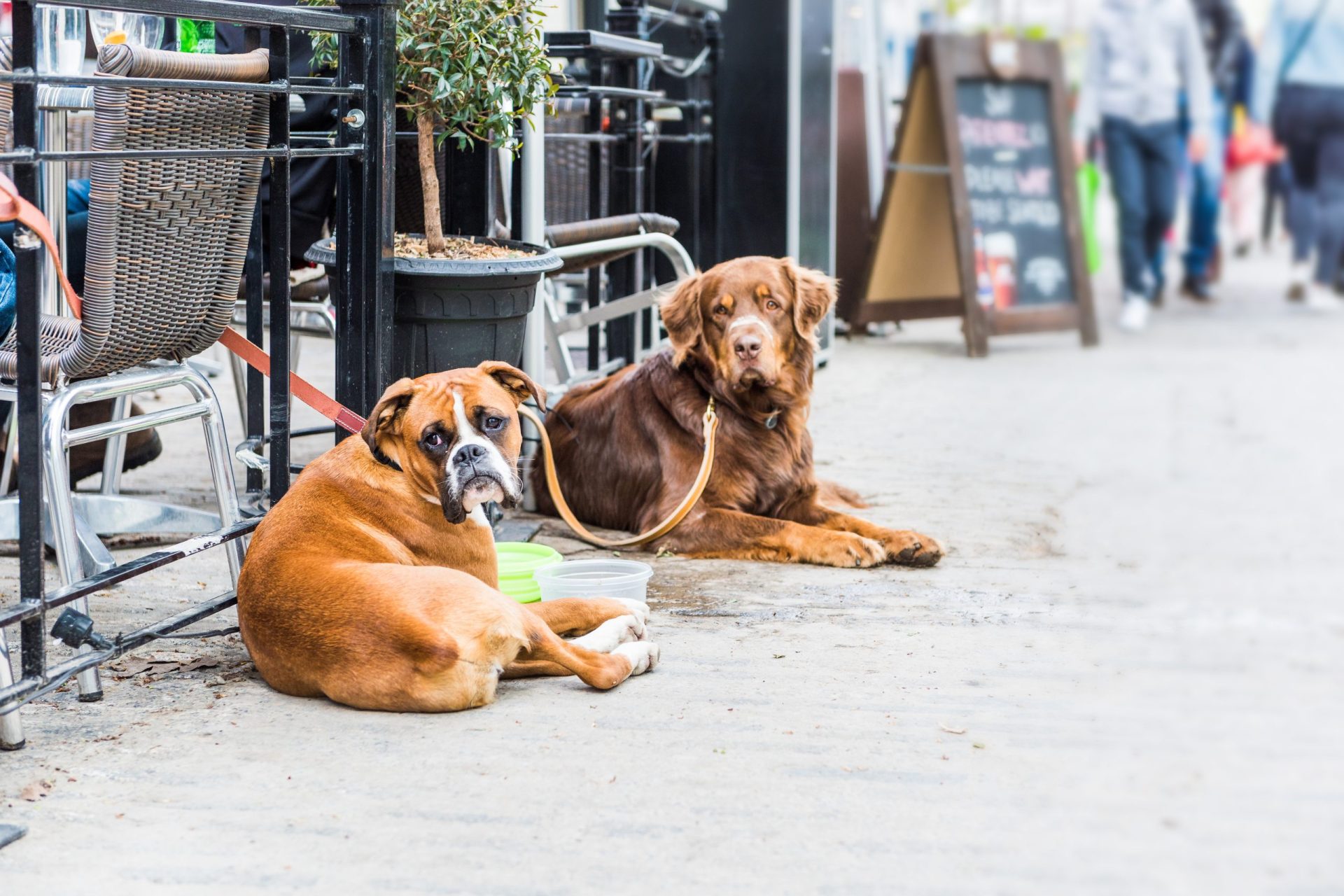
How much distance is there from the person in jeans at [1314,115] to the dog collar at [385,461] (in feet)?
8.47

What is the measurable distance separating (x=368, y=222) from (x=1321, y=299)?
3.19 meters

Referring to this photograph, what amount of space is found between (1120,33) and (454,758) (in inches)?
74.6

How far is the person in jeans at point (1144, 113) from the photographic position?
0.91m

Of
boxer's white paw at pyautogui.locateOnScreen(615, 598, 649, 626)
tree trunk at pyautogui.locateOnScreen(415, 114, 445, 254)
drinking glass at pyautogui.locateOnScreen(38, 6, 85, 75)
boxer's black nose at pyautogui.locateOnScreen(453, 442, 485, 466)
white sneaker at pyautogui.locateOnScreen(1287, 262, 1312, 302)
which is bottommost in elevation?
boxer's white paw at pyautogui.locateOnScreen(615, 598, 649, 626)

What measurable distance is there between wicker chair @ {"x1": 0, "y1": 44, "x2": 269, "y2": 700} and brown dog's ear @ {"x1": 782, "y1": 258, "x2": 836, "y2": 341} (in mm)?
1882

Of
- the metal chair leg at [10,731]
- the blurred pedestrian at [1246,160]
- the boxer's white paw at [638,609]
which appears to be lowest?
the metal chair leg at [10,731]

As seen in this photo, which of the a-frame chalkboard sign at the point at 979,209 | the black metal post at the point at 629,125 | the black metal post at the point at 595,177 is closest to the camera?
the black metal post at the point at 595,177

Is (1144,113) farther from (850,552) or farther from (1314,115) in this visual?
(850,552)

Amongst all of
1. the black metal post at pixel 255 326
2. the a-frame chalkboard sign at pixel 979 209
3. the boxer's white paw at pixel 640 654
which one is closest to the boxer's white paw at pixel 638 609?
the boxer's white paw at pixel 640 654

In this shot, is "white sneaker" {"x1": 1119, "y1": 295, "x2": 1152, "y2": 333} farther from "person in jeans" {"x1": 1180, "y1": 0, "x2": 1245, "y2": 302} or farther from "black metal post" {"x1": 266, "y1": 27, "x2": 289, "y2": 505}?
"black metal post" {"x1": 266, "y1": 27, "x2": 289, "y2": 505}

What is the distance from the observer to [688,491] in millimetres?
4535

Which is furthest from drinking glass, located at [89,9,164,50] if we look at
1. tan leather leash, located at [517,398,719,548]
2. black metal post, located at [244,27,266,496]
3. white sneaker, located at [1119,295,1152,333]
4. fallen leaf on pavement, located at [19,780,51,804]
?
white sneaker, located at [1119,295,1152,333]

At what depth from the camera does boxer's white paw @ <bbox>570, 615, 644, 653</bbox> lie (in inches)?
127

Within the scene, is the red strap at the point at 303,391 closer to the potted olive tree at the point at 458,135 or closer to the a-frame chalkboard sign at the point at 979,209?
the potted olive tree at the point at 458,135
